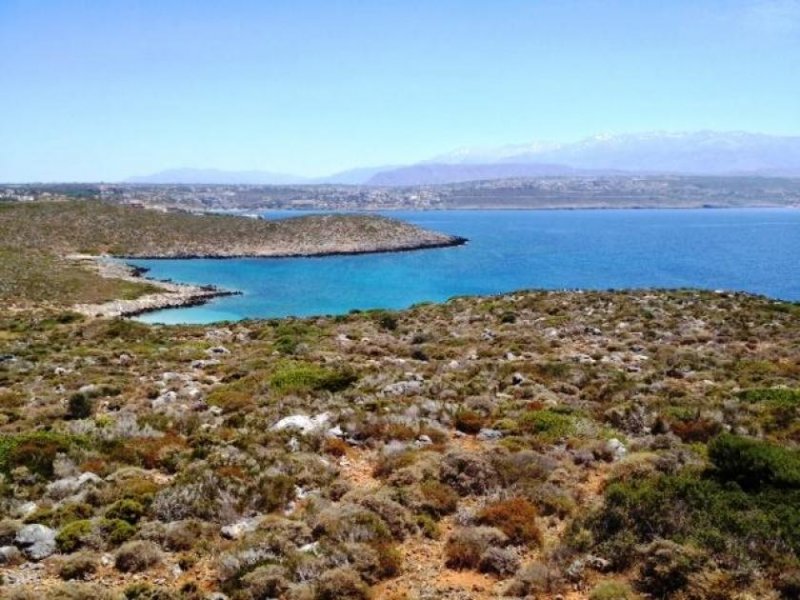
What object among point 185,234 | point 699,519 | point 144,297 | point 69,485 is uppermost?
Answer: point 185,234

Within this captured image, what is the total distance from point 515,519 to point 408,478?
9.02 feet

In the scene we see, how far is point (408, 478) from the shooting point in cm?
1330

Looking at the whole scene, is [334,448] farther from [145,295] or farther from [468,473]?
[145,295]

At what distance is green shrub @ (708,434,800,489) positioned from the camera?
11.3 metres

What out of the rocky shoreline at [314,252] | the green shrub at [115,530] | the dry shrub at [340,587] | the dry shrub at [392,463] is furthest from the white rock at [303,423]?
the rocky shoreline at [314,252]

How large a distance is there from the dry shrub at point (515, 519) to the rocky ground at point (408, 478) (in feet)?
0.16

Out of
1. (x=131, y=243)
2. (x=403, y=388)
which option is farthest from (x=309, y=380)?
(x=131, y=243)

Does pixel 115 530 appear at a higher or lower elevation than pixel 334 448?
higher

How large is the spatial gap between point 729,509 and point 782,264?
118018 mm

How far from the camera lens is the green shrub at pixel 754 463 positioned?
11.3 meters

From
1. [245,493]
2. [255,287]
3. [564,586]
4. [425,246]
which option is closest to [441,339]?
[245,493]

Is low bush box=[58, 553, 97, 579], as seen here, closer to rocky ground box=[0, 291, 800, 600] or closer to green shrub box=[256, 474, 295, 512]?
rocky ground box=[0, 291, 800, 600]

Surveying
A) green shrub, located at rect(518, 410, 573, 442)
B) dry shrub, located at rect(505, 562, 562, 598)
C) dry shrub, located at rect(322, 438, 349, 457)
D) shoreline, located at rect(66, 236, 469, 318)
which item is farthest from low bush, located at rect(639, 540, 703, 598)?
shoreline, located at rect(66, 236, 469, 318)

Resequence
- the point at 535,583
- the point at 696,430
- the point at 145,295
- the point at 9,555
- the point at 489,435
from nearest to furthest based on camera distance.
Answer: the point at 535,583, the point at 9,555, the point at 696,430, the point at 489,435, the point at 145,295
